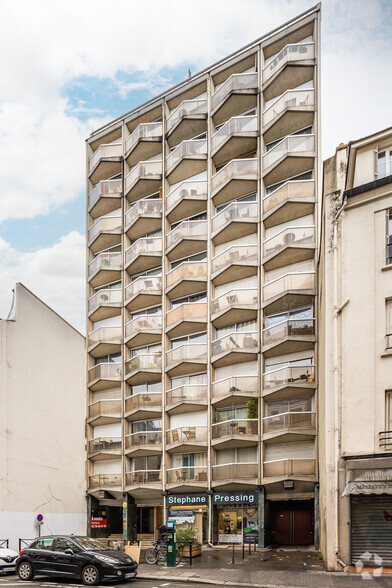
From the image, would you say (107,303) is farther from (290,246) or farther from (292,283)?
(290,246)

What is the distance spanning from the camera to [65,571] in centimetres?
2058

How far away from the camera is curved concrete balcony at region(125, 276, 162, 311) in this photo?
3778 cm

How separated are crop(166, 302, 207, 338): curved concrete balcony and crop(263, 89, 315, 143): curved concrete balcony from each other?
944 cm

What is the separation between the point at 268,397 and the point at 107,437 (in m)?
12.0

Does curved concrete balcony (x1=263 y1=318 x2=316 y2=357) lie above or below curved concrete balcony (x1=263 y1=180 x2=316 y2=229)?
below

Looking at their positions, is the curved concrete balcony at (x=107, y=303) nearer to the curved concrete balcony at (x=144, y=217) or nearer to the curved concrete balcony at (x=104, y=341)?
the curved concrete balcony at (x=104, y=341)

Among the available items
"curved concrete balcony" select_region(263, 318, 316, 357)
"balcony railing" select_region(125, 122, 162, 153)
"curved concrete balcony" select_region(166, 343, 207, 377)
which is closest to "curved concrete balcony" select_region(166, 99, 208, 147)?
"balcony railing" select_region(125, 122, 162, 153)

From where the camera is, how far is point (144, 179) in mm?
39312

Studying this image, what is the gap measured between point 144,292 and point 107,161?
31.3ft

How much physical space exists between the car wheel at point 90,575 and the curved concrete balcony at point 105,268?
22430 mm

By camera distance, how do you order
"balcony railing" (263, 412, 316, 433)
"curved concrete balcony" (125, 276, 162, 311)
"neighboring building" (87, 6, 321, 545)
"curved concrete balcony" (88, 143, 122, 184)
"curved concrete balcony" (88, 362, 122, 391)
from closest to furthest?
Answer: "balcony railing" (263, 412, 316, 433) < "neighboring building" (87, 6, 321, 545) < "curved concrete balcony" (125, 276, 162, 311) < "curved concrete balcony" (88, 362, 122, 391) < "curved concrete balcony" (88, 143, 122, 184)

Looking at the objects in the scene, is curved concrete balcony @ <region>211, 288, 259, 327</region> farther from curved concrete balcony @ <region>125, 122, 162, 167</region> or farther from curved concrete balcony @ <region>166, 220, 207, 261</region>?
curved concrete balcony @ <region>125, 122, 162, 167</region>

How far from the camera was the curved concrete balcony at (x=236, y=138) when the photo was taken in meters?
34.7

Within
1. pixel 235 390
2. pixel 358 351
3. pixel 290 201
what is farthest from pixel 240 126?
pixel 358 351
